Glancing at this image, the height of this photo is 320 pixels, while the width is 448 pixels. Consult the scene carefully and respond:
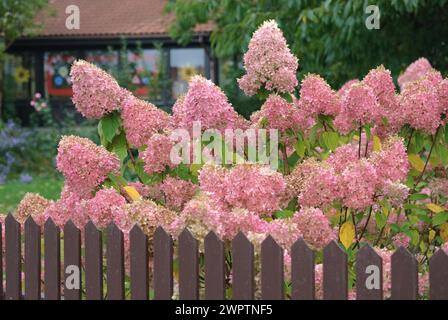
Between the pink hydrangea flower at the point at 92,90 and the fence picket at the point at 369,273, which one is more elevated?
the pink hydrangea flower at the point at 92,90

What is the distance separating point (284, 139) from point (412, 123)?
0.61 metres

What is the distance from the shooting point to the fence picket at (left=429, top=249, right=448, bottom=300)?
300 cm

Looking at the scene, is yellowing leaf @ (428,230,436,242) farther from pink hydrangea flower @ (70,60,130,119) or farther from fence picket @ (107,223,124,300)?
fence picket @ (107,223,124,300)

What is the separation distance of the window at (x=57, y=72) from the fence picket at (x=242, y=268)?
86.4 ft

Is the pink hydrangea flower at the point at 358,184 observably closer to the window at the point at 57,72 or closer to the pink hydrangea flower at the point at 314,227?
the pink hydrangea flower at the point at 314,227

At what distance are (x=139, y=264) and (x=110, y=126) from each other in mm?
1113

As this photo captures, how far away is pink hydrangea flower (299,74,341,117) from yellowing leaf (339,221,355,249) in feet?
2.27

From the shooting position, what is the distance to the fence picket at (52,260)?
370 centimetres

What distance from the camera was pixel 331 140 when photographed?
4.39 m

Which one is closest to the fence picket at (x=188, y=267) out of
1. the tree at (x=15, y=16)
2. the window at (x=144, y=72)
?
the window at (x=144, y=72)

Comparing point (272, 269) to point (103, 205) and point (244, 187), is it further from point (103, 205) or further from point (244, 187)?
point (103, 205)

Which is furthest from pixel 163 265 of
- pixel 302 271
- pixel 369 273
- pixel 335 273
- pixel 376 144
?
pixel 376 144

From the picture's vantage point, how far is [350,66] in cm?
1272
